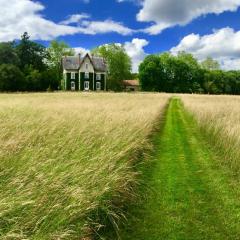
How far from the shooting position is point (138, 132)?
12.9m

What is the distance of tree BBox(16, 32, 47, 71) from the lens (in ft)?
325

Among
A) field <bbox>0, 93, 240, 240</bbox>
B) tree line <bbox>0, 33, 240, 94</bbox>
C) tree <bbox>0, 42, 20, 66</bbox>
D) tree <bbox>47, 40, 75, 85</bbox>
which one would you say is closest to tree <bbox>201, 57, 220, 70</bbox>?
tree line <bbox>0, 33, 240, 94</bbox>

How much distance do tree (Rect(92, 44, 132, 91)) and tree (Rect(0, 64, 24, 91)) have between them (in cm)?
3418

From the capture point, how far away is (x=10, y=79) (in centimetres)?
7294

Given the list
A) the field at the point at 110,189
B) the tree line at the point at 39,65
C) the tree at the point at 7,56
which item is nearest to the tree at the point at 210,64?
the tree line at the point at 39,65

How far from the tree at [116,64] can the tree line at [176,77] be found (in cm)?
691

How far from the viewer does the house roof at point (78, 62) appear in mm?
91750

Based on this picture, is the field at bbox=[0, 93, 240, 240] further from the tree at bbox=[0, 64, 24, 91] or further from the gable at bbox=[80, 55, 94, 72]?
the gable at bbox=[80, 55, 94, 72]

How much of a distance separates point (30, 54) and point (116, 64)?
24.7m

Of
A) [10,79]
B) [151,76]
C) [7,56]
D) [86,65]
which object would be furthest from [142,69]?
[10,79]

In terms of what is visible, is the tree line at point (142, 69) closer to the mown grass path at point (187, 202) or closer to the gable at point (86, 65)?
the gable at point (86, 65)

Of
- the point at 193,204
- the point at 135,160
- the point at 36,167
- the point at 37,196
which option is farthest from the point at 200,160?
the point at 37,196

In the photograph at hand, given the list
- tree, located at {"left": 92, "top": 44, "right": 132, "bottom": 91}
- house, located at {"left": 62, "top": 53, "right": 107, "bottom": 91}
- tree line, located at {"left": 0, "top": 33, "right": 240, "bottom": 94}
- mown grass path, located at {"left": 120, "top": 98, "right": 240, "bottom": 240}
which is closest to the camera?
mown grass path, located at {"left": 120, "top": 98, "right": 240, "bottom": 240}

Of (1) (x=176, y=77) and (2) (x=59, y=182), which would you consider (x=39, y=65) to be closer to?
(1) (x=176, y=77)
